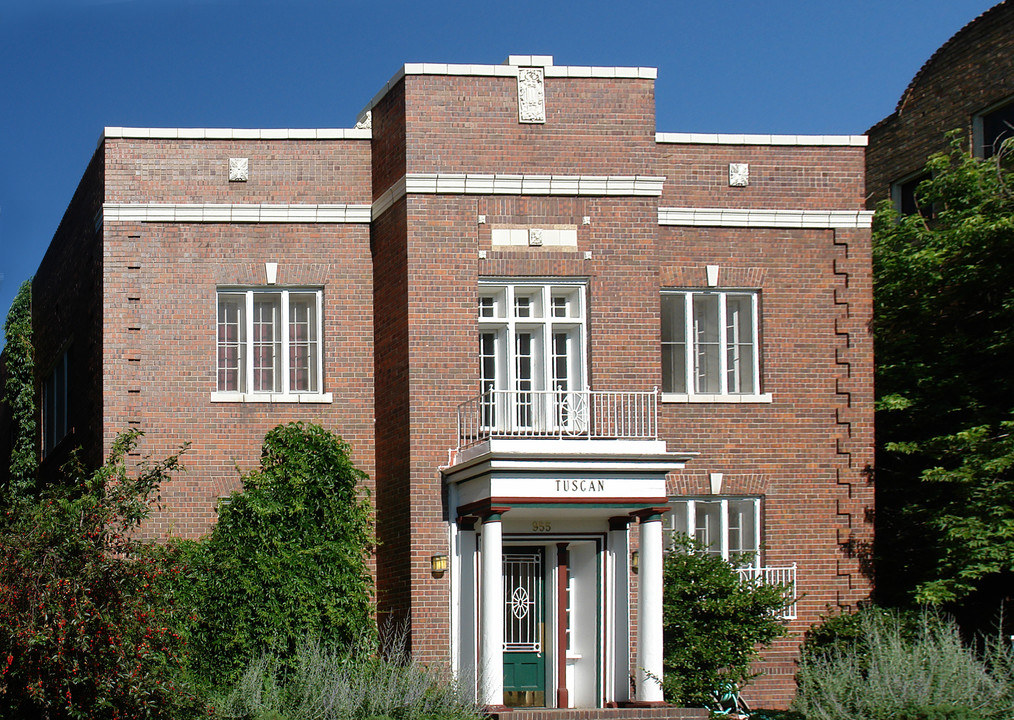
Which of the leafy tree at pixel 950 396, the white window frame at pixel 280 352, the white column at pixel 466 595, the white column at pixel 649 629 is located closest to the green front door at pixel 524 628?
the white column at pixel 466 595

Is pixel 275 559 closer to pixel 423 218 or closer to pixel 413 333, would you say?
pixel 413 333

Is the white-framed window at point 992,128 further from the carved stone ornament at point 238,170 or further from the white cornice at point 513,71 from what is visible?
the carved stone ornament at point 238,170

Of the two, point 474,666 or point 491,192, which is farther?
point 491,192

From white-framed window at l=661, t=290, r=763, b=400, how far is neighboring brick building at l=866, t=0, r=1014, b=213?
305 inches

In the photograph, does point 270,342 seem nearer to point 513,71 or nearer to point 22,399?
point 513,71

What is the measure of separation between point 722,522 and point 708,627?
221 centimetres

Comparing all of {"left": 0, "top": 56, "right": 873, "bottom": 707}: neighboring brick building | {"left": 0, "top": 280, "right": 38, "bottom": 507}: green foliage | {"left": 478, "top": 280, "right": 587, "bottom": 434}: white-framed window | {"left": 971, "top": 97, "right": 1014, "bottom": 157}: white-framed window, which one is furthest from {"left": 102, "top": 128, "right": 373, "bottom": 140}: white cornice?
{"left": 971, "top": 97, "right": 1014, "bottom": 157}: white-framed window

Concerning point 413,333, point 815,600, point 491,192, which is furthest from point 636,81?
point 815,600

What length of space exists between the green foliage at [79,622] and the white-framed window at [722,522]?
27.8 feet

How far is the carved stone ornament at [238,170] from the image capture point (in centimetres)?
2309

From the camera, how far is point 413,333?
2170 cm

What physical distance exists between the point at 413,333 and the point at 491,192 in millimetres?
2402

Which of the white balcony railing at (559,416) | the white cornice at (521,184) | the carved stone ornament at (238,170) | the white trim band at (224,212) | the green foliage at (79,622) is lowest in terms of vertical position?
the green foliage at (79,622)

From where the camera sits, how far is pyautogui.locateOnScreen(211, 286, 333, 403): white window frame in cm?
2280
